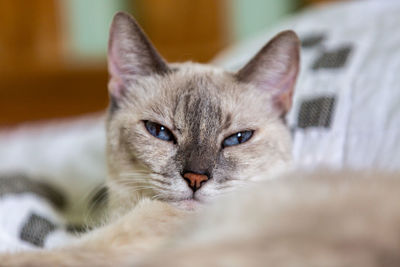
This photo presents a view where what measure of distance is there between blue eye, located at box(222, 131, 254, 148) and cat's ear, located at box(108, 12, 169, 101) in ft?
0.93

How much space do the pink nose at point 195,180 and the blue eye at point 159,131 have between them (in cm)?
15

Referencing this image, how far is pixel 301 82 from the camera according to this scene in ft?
4.95

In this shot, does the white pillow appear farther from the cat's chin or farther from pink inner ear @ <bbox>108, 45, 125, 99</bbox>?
pink inner ear @ <bbox>108, 45, 125, 99</bbox>

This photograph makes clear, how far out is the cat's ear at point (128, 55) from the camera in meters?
1.25

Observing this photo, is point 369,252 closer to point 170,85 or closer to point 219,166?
point 219,166

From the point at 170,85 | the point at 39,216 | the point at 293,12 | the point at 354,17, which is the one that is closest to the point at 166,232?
the point at 170,85

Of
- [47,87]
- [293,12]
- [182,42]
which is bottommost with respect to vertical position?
[47,87]

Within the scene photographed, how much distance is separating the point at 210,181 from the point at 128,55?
464 mm

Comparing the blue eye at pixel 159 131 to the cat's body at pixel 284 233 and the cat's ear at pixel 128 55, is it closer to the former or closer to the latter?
the cat's ear at pixel 128 55

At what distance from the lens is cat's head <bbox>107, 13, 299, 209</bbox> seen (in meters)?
1.08

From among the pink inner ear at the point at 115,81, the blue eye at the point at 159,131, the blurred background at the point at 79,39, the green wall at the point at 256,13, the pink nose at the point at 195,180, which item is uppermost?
the pink inner ear at the point at 115,81

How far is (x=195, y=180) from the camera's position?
3.39 feet

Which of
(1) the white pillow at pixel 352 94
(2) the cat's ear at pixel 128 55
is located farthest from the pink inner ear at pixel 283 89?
(2) the cat's ear at pixel 128 55

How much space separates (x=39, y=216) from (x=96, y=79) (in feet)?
6.68
